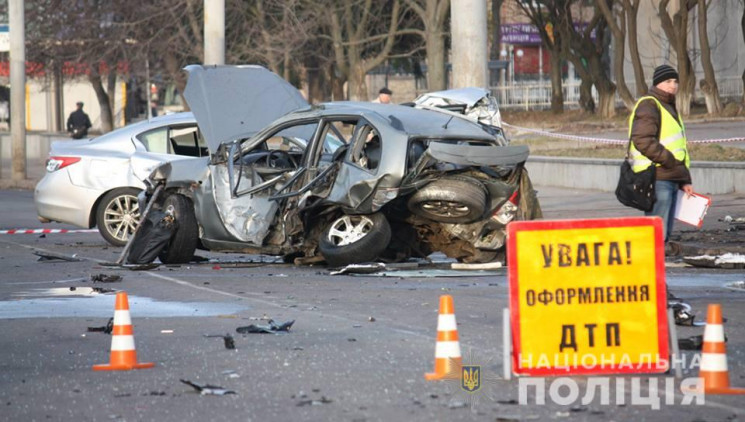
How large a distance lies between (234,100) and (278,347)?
635 cm

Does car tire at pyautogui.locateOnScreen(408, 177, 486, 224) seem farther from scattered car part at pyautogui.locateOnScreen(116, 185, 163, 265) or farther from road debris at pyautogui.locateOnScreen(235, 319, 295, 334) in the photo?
road debris at pyautogui.locateOnScreen(235, 319, 295, 334)

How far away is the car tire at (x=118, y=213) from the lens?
53.2ft

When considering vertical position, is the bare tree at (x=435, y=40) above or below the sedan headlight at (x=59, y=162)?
above

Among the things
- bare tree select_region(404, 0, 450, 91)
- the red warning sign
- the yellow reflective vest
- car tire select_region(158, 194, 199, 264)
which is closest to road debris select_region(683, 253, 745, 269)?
the yellow reflective vest

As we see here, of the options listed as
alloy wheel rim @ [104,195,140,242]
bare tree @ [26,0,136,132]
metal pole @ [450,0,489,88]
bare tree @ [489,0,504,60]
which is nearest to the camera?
alloy wheel rim @ [104,195,140,242]

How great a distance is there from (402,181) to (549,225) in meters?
5.23

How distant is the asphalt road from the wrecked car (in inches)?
14.3

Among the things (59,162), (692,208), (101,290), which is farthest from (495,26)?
(101,290)

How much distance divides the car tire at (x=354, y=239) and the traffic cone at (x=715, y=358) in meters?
5.85

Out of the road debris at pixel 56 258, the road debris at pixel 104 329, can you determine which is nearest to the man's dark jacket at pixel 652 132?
the road debris at pixel 104 329

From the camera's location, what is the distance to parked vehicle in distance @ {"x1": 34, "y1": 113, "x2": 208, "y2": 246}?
639 inches

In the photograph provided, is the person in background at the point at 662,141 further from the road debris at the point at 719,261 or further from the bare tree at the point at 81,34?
the bare tree at the point at 81,34
